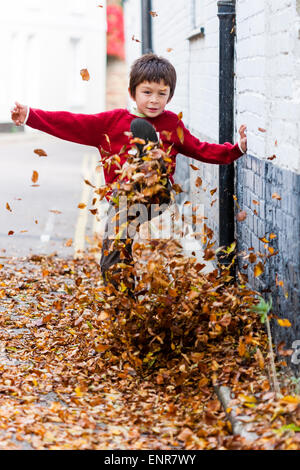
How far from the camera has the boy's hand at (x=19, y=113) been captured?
5.06m

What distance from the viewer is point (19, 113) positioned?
16.6 ft

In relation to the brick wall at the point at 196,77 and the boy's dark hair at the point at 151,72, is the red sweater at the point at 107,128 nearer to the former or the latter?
the boy's dark hair at the point at 151,72

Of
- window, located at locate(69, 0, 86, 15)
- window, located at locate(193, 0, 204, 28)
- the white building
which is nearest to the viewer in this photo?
window, located at locate(193, 0, 204, 28)

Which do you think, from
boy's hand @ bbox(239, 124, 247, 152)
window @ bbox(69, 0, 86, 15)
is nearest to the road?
boy's hand @ bbox(239, 124, 247, 152)

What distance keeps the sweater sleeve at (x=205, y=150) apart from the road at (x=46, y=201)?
29.0 inches

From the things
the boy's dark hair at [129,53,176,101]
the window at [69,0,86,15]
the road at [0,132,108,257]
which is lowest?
the road at [0,132,108,257]

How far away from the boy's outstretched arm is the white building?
25357 mm

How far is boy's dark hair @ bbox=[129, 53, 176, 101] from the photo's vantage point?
509cm

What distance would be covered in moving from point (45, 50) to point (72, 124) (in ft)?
89.3

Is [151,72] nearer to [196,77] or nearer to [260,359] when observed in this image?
[260,359]

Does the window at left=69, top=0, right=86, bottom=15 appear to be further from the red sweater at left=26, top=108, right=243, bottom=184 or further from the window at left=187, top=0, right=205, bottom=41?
the red sweater at left=26, top=108, right=243, bottom=184

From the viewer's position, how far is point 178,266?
4875 millimetres

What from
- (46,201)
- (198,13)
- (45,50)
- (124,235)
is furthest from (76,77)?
(124,235)

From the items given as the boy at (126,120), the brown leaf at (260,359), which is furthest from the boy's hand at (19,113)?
the brown leaf at (260,359)
